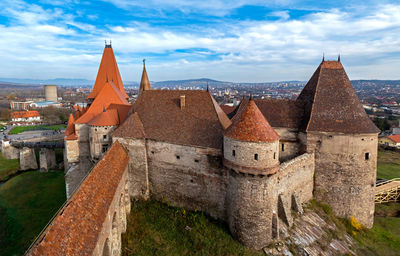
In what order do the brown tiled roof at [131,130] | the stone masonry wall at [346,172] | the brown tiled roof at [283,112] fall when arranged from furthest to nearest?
the brown tiled roof at [283,112]
the brown tiled roof at [131,130]
the stone masonry wall at [346,172]

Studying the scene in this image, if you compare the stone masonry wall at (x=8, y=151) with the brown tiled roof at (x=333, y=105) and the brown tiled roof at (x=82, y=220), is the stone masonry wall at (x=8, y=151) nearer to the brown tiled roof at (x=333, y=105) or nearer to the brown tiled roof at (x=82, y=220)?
the brown tiled roof at (x=82, y=220)

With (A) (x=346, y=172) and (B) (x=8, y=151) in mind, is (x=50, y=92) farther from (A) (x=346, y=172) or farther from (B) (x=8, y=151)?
(A) (x=346, y=172)

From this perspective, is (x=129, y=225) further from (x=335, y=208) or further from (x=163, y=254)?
(x=335, y=208)

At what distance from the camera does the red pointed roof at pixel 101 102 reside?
990 inches

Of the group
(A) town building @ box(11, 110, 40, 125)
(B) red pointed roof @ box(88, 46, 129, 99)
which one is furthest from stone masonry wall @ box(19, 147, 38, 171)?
(A) town building @ box(11, 110, 40, 125)

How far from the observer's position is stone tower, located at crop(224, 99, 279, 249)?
14.7 m

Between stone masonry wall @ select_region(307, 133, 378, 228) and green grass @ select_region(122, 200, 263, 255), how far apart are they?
10127mm

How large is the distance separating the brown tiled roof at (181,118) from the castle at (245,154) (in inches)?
3.5

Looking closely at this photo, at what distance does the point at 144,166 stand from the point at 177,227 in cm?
596

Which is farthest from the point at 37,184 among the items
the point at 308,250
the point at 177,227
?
the point at 308,250

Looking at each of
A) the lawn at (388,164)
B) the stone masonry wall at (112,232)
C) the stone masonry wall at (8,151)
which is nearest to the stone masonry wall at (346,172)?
the stone masonry wall at (112,232)

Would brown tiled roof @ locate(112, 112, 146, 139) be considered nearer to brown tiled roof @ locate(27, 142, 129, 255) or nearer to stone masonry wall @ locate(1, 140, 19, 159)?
brown tiled roof @ locate(27, 142, 129, 255)

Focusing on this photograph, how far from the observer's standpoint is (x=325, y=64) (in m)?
22.2

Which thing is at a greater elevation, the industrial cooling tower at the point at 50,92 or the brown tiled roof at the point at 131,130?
the industrial cooling tower at the point at 50,92
